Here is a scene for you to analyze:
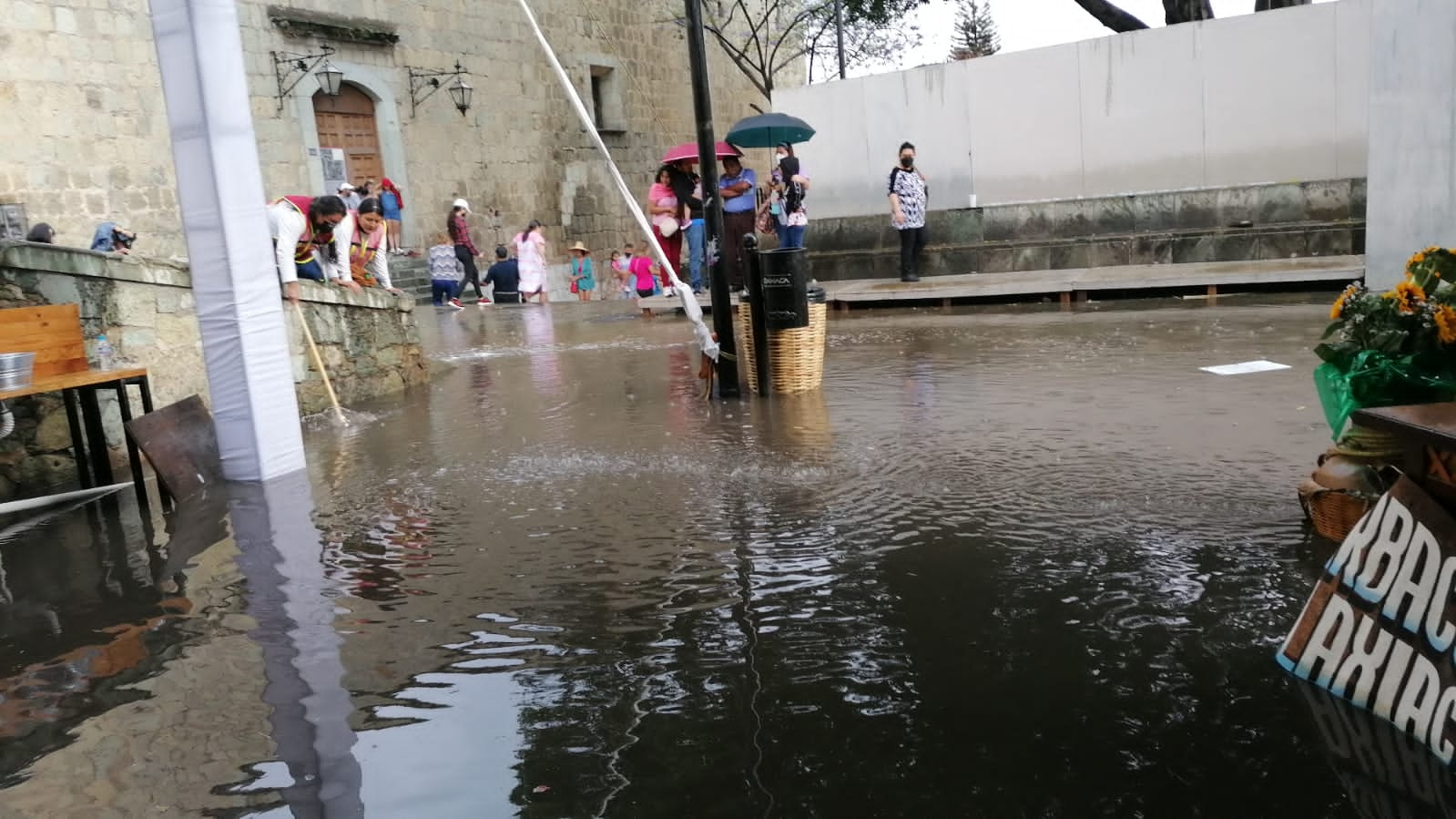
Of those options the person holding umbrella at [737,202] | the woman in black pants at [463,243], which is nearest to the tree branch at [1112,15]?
the person holding umbrella at [737,202]

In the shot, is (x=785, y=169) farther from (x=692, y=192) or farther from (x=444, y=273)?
(x=444, y=273)

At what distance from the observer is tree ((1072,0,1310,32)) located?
17703 mm

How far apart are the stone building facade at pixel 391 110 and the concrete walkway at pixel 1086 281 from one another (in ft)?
A: 28.6

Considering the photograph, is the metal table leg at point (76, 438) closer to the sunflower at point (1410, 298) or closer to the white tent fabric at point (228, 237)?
the white tent fabric at point (228, 237)

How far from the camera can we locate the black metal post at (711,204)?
737cm

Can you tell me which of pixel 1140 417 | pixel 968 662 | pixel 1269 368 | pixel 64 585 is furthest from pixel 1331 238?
pixel 64 585

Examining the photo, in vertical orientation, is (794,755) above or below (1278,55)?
below

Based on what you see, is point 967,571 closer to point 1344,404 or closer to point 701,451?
point 1344,404

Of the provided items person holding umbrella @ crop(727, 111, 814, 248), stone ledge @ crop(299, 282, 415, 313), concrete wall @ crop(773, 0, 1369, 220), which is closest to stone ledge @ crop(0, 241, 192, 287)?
stone ledge @ crop(299, 282, 415, 313)

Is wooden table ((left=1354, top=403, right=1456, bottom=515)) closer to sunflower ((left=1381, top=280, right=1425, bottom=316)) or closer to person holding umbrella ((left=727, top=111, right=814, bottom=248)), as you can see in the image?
sunflower ((left=1381, top=280, right=1425, bottom=316))

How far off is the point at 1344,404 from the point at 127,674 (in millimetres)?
3979

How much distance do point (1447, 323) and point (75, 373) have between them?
6194mm

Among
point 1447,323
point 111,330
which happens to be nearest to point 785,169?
point 111,330

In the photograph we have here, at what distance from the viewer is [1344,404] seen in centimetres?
400
